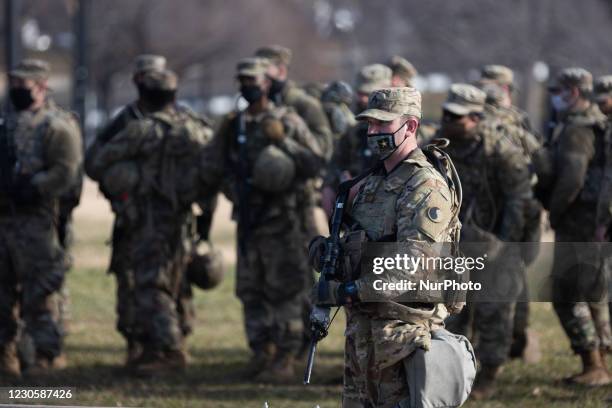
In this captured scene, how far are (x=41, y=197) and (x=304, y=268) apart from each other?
2.14 m

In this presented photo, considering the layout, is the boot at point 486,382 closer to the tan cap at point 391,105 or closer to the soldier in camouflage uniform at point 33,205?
the soldier in camouflage uniform at point 33,205

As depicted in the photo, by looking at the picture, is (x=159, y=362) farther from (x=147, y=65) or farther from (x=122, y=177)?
(x=147, y=65)

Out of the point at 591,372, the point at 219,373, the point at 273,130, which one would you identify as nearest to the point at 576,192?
the point at 591,372

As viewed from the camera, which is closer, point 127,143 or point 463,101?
point 463,101

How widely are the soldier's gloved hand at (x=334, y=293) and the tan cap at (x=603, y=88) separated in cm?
390

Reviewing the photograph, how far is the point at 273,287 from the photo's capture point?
10.4m

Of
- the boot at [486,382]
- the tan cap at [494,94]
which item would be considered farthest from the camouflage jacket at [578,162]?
the boot at [486,382]

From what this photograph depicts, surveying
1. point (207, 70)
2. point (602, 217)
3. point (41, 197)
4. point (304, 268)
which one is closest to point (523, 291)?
point (602, 217)

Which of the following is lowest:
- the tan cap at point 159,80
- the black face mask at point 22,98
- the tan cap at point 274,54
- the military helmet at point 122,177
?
the military helmet at point 122,177

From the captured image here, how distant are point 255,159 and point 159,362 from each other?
5.88 ft

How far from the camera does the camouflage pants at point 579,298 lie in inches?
391

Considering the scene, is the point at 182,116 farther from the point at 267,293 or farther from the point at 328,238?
the point at 328,238

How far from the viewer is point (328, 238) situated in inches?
257

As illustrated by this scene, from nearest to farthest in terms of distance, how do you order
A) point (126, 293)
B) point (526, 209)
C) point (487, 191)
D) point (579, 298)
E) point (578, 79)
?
point (487, 191)
point (526, 209)
point (579, 298)
point (578, 79)
point (126, 293)
